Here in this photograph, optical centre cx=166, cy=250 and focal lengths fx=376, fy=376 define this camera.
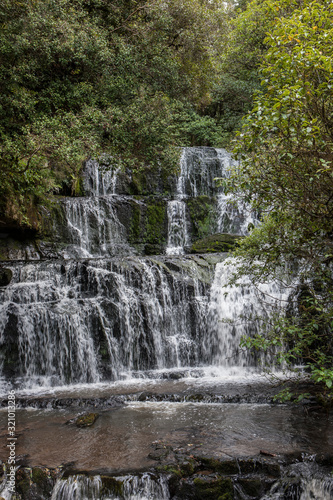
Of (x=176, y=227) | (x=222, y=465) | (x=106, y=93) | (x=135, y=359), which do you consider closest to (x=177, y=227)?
(x=176, y=227)

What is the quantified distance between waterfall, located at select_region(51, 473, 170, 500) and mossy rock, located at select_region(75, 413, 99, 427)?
1715 millimetres

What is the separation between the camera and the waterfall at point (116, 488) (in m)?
4.44

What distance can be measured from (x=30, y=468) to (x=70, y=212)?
10.2 metres

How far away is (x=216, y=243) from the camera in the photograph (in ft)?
46.0

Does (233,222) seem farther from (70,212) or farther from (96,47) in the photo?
(96,47)

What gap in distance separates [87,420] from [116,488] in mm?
2036

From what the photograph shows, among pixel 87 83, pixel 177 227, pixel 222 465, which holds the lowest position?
pixel 222 465

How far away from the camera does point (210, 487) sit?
14.6 feet

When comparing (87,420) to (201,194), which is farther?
(201,194)

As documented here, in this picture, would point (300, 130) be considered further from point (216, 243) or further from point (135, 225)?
point (135, 225)

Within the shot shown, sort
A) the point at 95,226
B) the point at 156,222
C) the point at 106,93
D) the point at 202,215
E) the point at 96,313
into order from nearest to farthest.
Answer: the point at 96,313 < the point at 106,93 < the point at 95,226 < the point at 156,222 < the point at 202,215

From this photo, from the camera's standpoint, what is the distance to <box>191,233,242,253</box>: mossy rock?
13.9 m

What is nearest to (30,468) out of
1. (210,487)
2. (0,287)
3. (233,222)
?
(210,487)

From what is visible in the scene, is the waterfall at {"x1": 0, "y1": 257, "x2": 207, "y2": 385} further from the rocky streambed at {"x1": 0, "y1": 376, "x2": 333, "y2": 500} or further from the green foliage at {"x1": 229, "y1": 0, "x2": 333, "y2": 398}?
the green foliage at {"x1": 229, "y1": 0, "x2": 333, "y2": 398}
